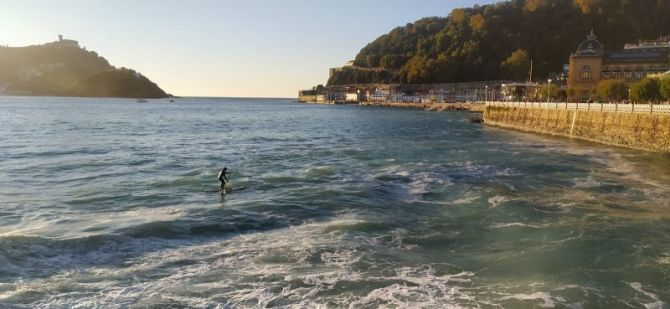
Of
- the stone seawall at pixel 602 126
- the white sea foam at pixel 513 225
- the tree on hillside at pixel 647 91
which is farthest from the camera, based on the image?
the tree on hillside at pixel 647 91

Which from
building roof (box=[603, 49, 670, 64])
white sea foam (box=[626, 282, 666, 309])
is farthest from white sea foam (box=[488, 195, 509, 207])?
building roof (box=[603, 49, 670, 64])

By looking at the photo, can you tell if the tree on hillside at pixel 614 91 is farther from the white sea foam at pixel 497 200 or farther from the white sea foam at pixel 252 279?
the white sea foam at pixel 252 279

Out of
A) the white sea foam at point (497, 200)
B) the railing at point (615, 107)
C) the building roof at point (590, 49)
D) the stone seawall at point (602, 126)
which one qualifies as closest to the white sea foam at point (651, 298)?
the white sea foam at point (497, 200)

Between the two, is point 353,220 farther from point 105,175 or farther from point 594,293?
point 105,175

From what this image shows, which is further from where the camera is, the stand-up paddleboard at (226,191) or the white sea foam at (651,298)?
the stand-up paddleboard at (226,191)

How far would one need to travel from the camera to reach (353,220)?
18.1 meters

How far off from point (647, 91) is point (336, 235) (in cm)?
5755

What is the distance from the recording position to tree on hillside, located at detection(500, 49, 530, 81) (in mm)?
189450

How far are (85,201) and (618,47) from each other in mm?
216414

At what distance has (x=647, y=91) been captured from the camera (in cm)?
5981

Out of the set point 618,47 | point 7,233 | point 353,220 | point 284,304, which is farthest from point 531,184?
Answer: point 618,47

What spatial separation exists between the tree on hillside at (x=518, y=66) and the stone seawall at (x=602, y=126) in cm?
12765

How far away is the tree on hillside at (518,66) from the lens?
189450 millimetres

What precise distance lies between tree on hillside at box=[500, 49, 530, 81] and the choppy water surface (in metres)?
167
